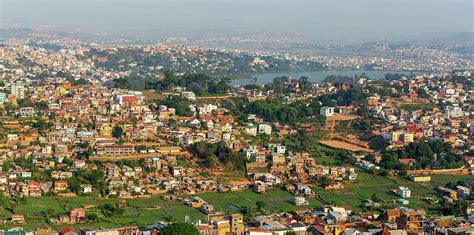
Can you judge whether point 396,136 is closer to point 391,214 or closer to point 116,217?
point 391,214

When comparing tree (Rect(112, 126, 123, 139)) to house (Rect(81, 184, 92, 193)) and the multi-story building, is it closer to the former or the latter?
house (Rect(81, 184, 92, 193))

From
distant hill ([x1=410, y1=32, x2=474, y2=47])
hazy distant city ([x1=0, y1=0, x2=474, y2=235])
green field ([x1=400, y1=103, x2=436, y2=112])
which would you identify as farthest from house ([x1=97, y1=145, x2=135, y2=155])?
distant hill ([x1=410, y1=32, x2=474, y2=47])

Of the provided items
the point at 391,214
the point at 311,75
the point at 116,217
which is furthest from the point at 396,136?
the point at 311,75

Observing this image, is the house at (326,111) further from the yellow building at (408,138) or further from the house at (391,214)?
the house at (391,214)

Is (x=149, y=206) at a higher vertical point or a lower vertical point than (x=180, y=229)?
lower

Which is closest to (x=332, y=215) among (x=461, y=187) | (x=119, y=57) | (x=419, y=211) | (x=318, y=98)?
(x=419, y=211)

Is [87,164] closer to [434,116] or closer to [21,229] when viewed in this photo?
[21,229]
